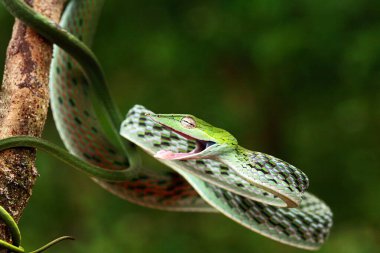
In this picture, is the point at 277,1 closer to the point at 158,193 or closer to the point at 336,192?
the point at 336,192

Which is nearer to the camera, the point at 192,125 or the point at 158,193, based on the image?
the point at 192,125

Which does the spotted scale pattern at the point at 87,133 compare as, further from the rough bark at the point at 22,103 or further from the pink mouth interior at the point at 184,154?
the pink mouth interior at the point at 184,154

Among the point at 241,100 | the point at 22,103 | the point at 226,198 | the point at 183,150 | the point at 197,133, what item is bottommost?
the point at 241,100

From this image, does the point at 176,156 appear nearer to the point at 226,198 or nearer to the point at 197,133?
the point at 197,133

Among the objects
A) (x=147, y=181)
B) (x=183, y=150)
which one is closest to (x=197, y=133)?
(x=183, y=150)

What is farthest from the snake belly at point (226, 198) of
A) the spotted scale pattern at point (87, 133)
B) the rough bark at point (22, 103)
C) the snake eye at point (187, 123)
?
the rough bark at point (22, 103)

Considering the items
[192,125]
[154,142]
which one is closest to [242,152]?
[192,125]

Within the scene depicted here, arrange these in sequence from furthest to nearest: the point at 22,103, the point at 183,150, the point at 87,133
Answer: the point at 87,133 < the point at 183,150 < the point at 22,103
